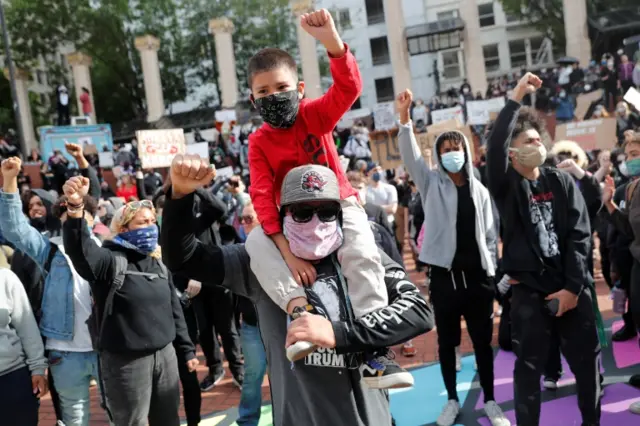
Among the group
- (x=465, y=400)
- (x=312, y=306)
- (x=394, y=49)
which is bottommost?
(x=465, y=400)

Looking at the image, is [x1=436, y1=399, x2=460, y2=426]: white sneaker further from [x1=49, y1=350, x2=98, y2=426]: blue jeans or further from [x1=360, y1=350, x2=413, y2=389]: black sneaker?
[x1=360, y1=350, x2=413, y2=389]: black sneaker

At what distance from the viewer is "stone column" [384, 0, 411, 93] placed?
27.1m

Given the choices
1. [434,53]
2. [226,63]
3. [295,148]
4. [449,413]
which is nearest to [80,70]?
[226,63]

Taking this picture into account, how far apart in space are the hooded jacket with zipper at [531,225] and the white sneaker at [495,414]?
3.93 feet

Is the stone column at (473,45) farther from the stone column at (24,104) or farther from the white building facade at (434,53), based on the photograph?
the stone column at (24,104)

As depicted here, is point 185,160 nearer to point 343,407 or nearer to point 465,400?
point 343,407

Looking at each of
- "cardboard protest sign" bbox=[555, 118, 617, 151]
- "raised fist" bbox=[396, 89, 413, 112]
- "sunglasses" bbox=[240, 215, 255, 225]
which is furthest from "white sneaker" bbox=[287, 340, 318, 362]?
"cardboard protest sign" bbox=[555, 118, 617, 151]

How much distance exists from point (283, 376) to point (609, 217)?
11.1ft

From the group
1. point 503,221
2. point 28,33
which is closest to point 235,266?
point 503,221

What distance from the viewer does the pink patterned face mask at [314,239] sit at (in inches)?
87.3

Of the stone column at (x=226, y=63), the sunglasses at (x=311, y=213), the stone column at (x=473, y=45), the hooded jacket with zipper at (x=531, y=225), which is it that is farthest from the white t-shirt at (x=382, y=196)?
the stone column at (x=226, y=63)

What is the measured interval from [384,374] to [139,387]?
208 centimetres

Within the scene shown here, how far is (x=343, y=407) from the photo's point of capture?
218cm

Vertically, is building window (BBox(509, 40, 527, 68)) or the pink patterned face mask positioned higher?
building window (BBox(509, 40, 527, 68))
